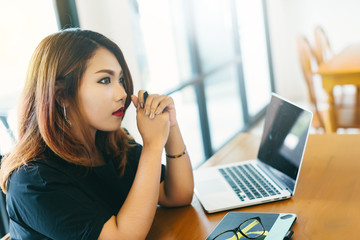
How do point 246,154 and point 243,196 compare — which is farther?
point 246,154

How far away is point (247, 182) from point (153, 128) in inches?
12.9

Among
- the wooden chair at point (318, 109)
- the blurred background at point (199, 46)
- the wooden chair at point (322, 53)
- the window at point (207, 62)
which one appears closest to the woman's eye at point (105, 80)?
the blurred background at point (199, 46)

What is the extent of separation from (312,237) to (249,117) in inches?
121

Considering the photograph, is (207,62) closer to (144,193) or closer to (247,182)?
(247,182)

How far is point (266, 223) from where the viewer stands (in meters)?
0.95

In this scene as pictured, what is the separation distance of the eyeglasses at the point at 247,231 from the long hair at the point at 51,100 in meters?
0.39

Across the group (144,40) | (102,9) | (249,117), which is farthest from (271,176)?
(249,117)

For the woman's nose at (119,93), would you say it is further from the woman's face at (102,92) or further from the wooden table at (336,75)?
the wooden table at (336,75)

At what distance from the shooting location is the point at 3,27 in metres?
1.64

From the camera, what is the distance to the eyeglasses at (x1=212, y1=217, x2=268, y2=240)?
2.98 feet

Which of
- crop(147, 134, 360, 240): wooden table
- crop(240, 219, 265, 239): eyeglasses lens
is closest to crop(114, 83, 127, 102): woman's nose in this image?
crop(147, 134, 360, 240): wooden table

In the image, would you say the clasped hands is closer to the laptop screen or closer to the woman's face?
the woman's face

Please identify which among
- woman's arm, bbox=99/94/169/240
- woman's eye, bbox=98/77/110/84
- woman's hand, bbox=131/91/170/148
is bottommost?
woman's arm, bbox=99/94/169/240

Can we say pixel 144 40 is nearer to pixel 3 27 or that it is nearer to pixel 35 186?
pixel 3 27
